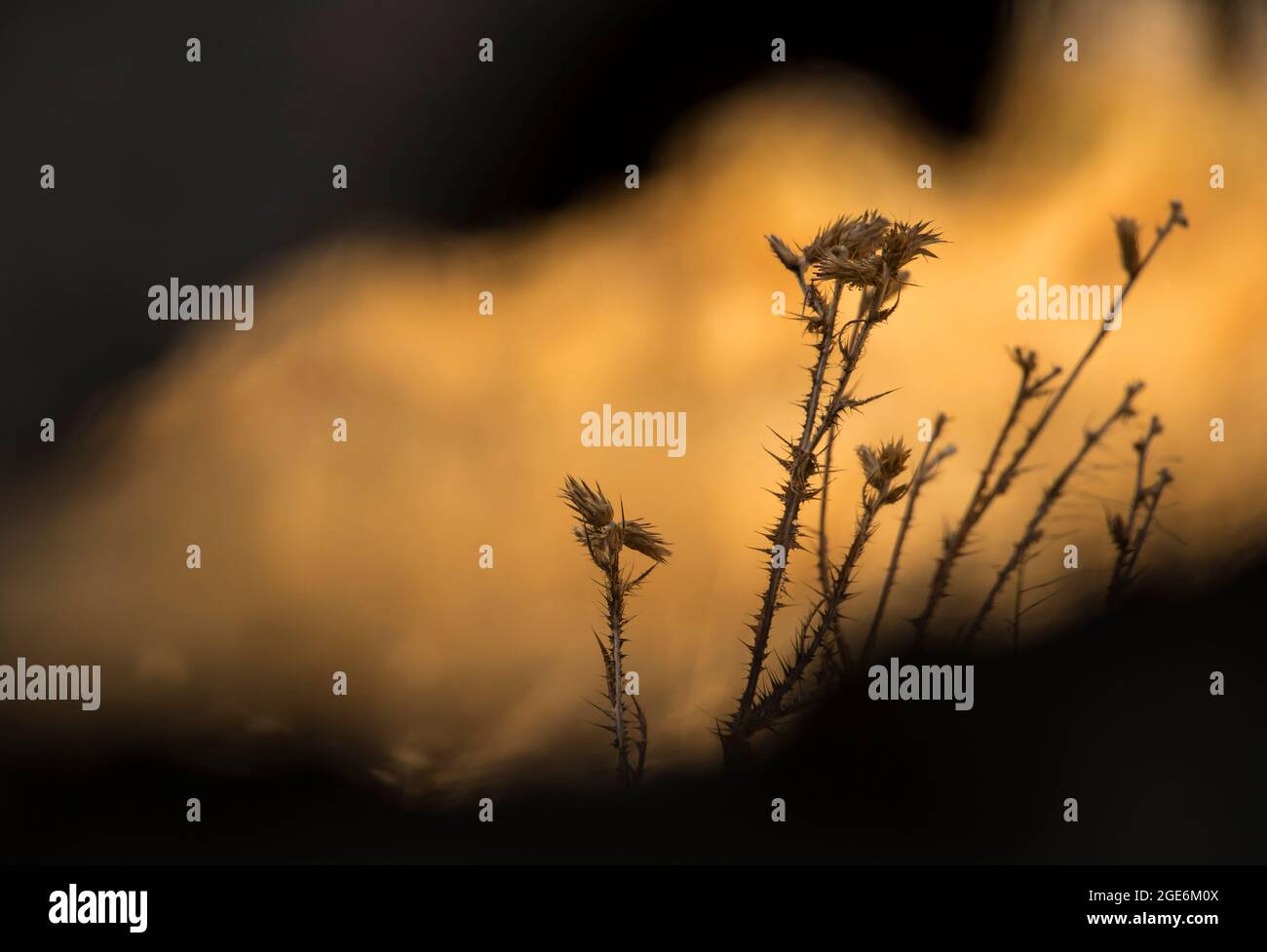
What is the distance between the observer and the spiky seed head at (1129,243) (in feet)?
9.48

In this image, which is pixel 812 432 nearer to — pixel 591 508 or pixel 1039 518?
pixel 591 508

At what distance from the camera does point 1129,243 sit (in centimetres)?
290

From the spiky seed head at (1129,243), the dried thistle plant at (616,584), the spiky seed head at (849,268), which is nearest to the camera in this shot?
the spiky seed head at (849,268)

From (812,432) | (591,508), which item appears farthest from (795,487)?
(591,508)

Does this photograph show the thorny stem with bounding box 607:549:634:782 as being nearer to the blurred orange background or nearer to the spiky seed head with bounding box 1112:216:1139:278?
the blurred orange background

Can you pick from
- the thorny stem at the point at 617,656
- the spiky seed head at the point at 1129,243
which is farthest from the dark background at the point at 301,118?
the thorny stem at the point at 617,656

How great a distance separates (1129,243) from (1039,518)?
2.60 feet

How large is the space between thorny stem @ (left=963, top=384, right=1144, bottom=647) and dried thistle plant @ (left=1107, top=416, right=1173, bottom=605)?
10cm

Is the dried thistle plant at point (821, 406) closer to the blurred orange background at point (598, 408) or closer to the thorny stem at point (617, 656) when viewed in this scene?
the blurred orange background at point (598, 408)

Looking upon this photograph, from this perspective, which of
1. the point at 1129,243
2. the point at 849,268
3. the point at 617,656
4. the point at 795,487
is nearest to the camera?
the point at 849,268

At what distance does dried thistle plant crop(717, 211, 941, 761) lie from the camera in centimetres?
255

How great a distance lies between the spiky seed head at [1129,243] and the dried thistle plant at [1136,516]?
1.43ft
